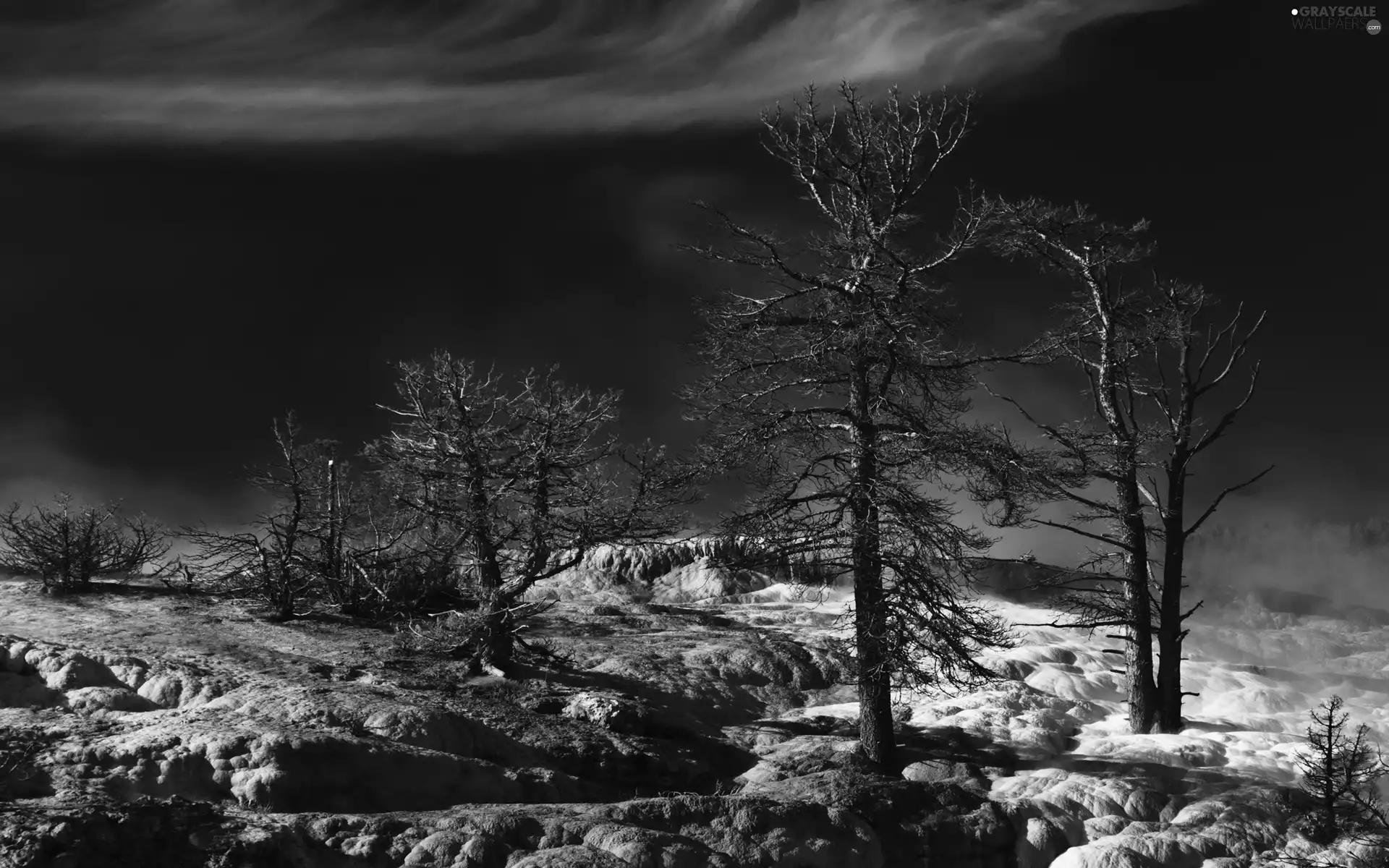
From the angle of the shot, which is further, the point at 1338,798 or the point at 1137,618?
the point at 1137,618

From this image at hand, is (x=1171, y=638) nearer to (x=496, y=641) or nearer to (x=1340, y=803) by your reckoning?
(x=1340, y=803)

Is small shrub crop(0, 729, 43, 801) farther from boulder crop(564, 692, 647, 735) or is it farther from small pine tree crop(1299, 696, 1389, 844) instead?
small pine tree crop(1299, 696, 1389, 844)

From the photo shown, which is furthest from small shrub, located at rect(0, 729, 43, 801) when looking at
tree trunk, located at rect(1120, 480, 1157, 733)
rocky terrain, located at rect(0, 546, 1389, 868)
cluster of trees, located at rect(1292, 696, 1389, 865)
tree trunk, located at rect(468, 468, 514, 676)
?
tree trunk, located at rect(1120, 480, 1157, 733)

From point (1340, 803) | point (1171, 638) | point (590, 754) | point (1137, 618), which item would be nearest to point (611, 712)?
point (590, 754)

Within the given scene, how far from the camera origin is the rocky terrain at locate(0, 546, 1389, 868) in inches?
400

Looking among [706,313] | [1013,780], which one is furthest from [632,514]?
[1013,780]

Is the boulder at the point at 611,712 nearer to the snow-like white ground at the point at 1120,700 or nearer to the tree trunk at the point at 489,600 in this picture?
the tree trunk at the point at 489,600

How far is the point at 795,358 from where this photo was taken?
1638 cm

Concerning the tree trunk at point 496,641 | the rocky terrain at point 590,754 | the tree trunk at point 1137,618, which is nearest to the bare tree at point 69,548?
the rocky terrain at point 590,754

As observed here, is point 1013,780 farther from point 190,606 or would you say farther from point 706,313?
point 190,606

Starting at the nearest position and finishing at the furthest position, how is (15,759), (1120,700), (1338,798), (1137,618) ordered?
(15,759), (1338,798), (1137,618), (1120,700)

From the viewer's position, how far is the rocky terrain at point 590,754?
10.2 meters

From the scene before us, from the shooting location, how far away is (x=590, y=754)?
1512 centimetres

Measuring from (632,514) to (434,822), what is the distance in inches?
354
